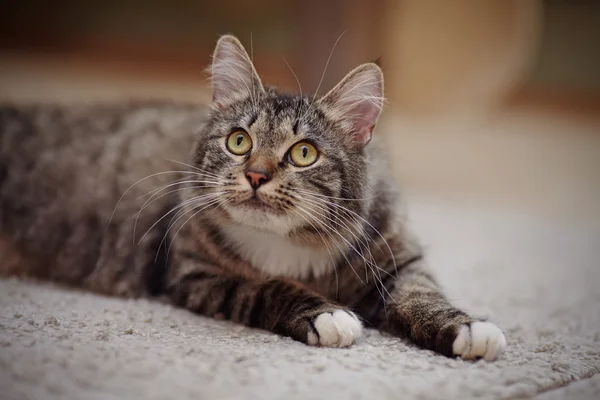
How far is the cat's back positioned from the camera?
5.31ft

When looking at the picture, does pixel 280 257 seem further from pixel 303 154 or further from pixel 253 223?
pixel 303 154

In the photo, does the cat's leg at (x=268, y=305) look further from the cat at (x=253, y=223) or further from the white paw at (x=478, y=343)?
the white paw at (x=478, y=343)

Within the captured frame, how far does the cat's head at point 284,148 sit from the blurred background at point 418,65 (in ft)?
4.05

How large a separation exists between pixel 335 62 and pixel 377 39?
1.01ft

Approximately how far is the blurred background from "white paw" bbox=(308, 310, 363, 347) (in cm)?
162

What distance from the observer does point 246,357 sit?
100cm

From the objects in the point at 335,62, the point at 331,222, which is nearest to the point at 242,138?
the point at 331,222

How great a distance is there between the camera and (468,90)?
3.10m

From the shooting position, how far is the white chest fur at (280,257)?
4.34 feet

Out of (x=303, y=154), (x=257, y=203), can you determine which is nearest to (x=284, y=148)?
(x=303, y=154)

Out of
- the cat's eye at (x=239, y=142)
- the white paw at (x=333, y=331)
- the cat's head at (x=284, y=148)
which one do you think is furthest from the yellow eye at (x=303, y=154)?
the white paw at (x=333, y=331)

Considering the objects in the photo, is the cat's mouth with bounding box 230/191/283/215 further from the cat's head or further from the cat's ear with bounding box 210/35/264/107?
the cat's ear with bounding box 210/35/264/107

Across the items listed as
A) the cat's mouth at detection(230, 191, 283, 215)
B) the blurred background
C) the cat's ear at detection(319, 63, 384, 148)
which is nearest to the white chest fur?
the cat's mouth at detection(230, 191, 283, 215)

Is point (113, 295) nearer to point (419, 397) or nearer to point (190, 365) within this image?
point (190, 365)
